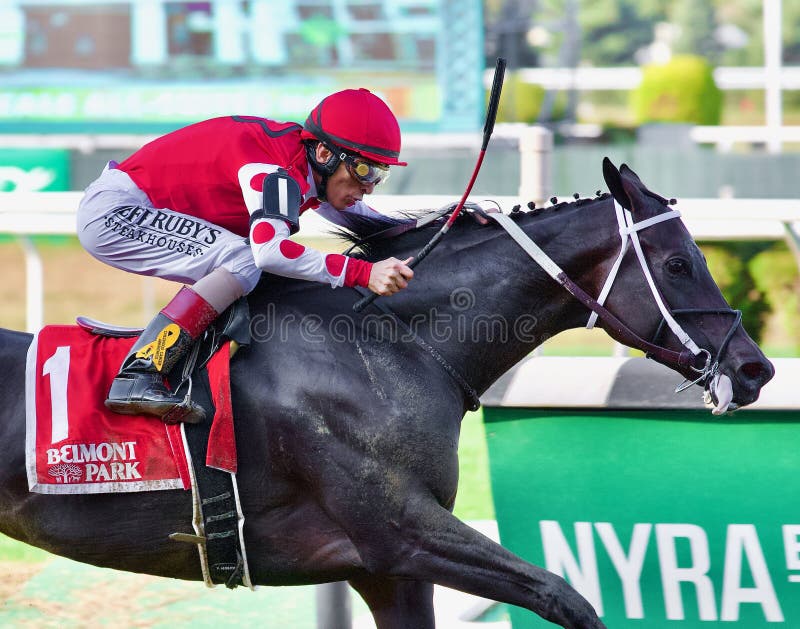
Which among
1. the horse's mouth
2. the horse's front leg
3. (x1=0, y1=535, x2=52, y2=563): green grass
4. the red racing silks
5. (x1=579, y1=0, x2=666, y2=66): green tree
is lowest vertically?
(x1=579, y1=0, x2=666, y2=66): green tree

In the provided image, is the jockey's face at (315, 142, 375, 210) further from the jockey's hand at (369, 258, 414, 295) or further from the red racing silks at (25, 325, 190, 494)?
the red racing silks at (25, 325, 190, 494)

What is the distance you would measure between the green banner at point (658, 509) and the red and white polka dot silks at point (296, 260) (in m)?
1.05

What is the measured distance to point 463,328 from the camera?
3.37 metres

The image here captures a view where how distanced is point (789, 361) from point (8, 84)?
16598 millimetres

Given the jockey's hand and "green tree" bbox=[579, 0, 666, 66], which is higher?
the jockey's hand

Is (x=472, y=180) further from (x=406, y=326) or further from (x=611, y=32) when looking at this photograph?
(x=611, y=32)

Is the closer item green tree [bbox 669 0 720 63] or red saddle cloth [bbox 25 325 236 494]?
red saddle cloth [bbox 25 325 236 494]

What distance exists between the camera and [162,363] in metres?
3.14

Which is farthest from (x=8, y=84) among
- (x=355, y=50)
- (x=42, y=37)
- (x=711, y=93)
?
(x=711, y=93)

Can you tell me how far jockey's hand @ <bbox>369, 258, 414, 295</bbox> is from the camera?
3.17 metres

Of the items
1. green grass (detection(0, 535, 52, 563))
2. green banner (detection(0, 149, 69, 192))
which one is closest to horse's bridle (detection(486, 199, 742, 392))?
green grass (detection(0, 535, 52, 563))

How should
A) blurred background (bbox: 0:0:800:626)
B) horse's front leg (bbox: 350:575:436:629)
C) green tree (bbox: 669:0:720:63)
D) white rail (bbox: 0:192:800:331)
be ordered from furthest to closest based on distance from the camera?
green tree (bbox: 669:0:720:63) < blurred background (bbox: 0:0:800:626) < white rail (bbox: 0:192:800:331) < horse's front leg (bbox: 350:575:436:629)

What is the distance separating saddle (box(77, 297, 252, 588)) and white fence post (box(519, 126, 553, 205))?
195 centimetres

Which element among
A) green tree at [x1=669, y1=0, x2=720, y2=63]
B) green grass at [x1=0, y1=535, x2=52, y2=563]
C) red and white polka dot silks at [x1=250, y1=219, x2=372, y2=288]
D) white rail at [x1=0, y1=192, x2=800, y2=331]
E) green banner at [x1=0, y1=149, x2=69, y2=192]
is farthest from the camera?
green tree at [x1=669, y1=0, x2=720, y2=63]
